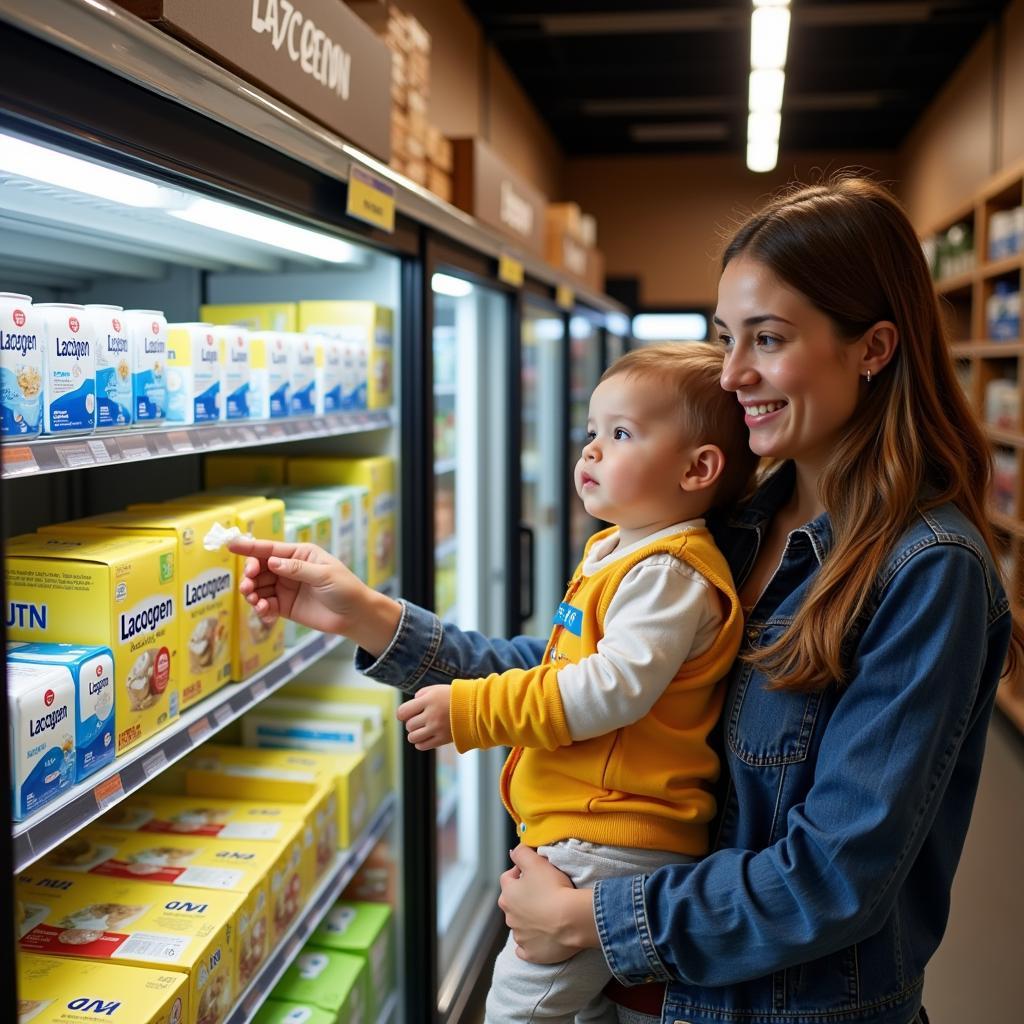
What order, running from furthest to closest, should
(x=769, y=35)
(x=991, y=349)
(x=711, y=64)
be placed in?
(x=711, y=64) → (x=991, y=349) → (x=769, y=35)

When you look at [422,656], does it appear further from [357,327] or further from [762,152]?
[762,152]

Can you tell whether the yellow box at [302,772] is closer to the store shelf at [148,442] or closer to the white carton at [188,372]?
the store shelf at [148,442]

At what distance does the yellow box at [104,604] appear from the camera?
56.9 inches

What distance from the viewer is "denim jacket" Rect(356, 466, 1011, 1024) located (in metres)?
1.16

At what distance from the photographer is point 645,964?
51.1 inches

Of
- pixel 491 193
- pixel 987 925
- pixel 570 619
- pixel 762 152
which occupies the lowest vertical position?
pixel 987 925

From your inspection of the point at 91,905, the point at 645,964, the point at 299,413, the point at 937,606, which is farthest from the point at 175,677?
the point at 937,606

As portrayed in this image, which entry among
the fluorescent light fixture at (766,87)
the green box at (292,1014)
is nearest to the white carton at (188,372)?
the green box at (292,1014)

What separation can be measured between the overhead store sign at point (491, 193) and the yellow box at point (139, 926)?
2.06 metres

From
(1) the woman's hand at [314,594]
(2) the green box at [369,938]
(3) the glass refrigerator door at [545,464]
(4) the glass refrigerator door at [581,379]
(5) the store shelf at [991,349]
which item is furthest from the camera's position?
(4) the glass refrigerator door at [581,379]

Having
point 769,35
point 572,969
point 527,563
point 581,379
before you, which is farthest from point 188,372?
point 581,379

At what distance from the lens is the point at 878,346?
4.28 feet

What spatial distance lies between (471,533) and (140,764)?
2.14 metres

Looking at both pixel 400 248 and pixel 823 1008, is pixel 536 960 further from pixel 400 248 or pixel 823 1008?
pixel 400 248
